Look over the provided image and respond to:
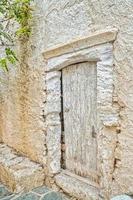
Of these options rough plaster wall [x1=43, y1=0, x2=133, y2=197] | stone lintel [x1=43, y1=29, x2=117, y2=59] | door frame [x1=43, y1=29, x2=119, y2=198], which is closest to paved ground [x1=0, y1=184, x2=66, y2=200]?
door frame [x1=43, y1=29, x2=119, y2=198]

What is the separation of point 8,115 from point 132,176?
2958 mm

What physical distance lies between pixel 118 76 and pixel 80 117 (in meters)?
1.00

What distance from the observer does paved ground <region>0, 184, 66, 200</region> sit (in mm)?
4316

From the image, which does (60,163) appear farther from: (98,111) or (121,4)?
(121,4)

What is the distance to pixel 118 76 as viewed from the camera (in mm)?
3375

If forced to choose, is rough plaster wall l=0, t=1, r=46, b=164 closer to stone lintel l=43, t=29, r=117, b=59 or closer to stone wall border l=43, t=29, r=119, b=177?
stone wall border l=43, t=29, r=119, b=177

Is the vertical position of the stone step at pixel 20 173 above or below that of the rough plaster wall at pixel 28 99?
below

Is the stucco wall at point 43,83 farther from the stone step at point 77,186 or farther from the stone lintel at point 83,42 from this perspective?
the stone step at point 77,186

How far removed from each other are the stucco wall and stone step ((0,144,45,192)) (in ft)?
0.54

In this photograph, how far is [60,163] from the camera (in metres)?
4.59

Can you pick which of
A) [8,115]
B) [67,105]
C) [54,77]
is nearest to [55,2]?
[54,77]

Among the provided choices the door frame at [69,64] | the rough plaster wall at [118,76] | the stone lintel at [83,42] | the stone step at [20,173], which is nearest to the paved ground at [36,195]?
the stone step at [20,173]

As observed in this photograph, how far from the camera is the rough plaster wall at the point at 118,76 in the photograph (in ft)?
10.6

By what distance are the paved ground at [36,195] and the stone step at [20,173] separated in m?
0.10
